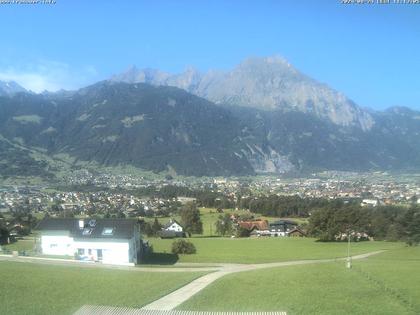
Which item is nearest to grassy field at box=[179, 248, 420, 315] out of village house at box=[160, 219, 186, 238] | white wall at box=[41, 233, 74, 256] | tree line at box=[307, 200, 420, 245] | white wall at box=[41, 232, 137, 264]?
white wall at box=[41, 232, 137, 264]

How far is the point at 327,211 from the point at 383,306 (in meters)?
50.5

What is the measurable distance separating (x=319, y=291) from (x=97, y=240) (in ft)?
78.3

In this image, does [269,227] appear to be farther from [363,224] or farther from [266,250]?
[266,250]

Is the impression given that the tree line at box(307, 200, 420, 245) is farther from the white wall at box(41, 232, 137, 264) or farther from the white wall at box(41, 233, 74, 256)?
the white wall at box(41, 233, 74, 256)

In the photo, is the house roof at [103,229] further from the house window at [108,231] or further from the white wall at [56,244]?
the white wall at [56,244]

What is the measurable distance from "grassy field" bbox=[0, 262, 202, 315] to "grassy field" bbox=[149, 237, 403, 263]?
13.0 m

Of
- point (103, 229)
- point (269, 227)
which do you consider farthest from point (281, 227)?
point (103, 229)

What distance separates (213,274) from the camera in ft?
129

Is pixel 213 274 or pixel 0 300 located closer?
pixel 0 300

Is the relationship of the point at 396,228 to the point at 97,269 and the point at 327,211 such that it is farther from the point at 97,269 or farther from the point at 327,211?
the point at 97,269

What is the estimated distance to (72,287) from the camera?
2972 cm

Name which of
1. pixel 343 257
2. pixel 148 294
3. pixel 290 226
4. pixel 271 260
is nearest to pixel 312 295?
pixel 148 294

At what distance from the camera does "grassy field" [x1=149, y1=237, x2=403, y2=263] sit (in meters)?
51.3

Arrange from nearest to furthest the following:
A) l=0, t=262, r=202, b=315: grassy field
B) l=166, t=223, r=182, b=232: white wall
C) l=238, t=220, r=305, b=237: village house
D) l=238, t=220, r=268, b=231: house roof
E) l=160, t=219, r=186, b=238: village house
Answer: l=0, t=262, r=202, b=315: grassy field → l=160, t=219, r=186, b=238: village house → l=166, t=223, r=182, b=232: white wall → l=238, t=220, r=305, b=237: village house → l=238, t=220, r=268, b=231: house roof
